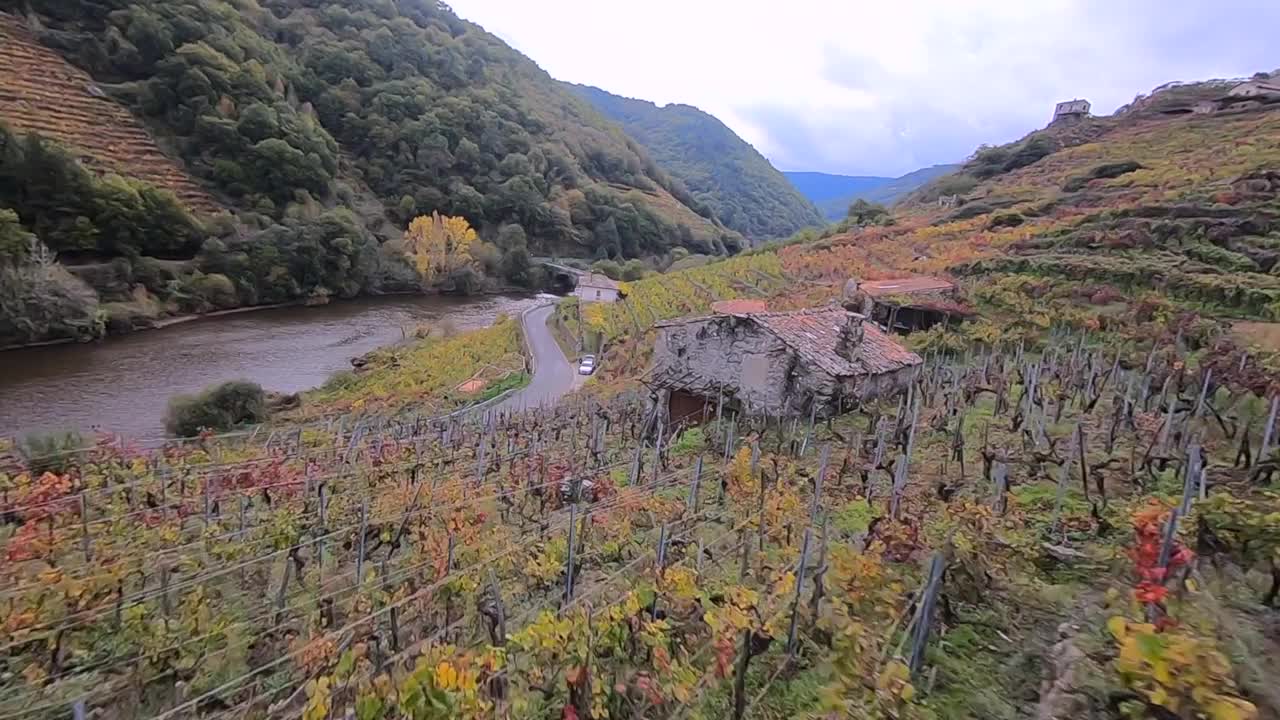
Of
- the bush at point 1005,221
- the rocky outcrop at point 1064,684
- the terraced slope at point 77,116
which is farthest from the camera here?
the terraced slope at point 77,116

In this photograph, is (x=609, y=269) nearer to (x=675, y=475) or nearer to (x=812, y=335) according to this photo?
(x=812, y=335)

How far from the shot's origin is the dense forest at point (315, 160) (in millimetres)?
45375

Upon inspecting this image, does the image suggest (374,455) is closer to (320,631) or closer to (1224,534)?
(320,631)

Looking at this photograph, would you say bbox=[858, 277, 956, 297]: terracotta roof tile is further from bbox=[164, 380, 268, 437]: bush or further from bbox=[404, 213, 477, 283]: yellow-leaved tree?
bbox=[404, 213, 477, 283]: yellow-leaved tree

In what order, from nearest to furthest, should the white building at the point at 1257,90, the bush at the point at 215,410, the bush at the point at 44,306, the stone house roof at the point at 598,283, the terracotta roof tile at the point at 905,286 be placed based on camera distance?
the bush at the point at 215,410 < the terracotta roof tile at the point at 905,286 < the bush at the point at 44,306 < the stone house roof at the point at 598,283 < the white building at the point at 1257,90

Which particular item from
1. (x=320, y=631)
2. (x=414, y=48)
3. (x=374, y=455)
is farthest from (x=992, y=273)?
(x=414, y=48)

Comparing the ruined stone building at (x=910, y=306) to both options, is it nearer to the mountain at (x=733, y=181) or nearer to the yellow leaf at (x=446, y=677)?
the yellow leaf at (x=446, y=677)

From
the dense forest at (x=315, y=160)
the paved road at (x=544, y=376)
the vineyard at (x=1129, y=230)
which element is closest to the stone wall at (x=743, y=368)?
the paved road at (x=544, y=376)

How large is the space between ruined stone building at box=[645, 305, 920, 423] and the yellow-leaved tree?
50.1 metres

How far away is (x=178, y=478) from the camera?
34.6 ft

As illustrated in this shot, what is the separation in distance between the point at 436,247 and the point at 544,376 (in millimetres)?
35371

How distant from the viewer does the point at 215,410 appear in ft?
74.5

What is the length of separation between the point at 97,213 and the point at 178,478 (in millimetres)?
44430

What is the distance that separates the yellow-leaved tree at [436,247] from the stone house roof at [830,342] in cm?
5033
